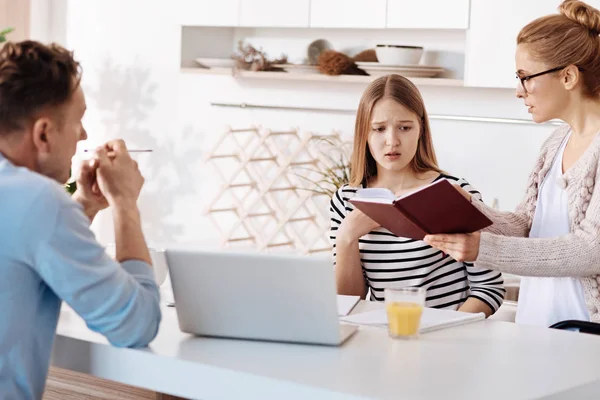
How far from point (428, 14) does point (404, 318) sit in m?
2.65

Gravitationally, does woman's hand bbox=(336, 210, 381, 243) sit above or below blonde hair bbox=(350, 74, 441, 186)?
below

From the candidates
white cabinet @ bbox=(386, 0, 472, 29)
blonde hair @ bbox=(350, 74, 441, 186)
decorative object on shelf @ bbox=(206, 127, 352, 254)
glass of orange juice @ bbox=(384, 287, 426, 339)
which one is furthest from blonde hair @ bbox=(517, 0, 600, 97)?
decorative object on shelf @ bbox=(206, 127, 352, 254)

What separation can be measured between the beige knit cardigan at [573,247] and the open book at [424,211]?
0.40ft

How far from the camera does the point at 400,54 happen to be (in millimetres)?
4375

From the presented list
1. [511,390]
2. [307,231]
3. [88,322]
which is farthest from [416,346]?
[307,231]

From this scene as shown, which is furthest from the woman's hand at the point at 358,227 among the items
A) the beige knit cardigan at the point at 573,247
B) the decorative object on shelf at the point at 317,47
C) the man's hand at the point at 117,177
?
the decorative object on shelf at the point at 317,47

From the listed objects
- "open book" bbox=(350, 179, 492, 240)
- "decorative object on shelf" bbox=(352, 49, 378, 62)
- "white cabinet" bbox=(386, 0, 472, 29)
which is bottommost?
"open book" bbox=(350, 179, 492, 240)

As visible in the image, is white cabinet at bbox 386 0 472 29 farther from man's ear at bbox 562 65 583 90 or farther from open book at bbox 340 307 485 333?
open book at bbox 340 307 485 333

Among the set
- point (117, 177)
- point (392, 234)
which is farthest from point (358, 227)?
point (117, 177)

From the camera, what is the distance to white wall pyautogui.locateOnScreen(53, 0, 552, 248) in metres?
5.09

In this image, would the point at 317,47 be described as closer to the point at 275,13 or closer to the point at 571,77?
the point at 275,13

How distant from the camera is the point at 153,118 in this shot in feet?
18.2

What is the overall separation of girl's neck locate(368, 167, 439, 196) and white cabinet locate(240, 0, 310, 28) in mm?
2090

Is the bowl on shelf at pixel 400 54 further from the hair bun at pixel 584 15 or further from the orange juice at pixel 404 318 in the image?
the orange juice at pixel 404 318
